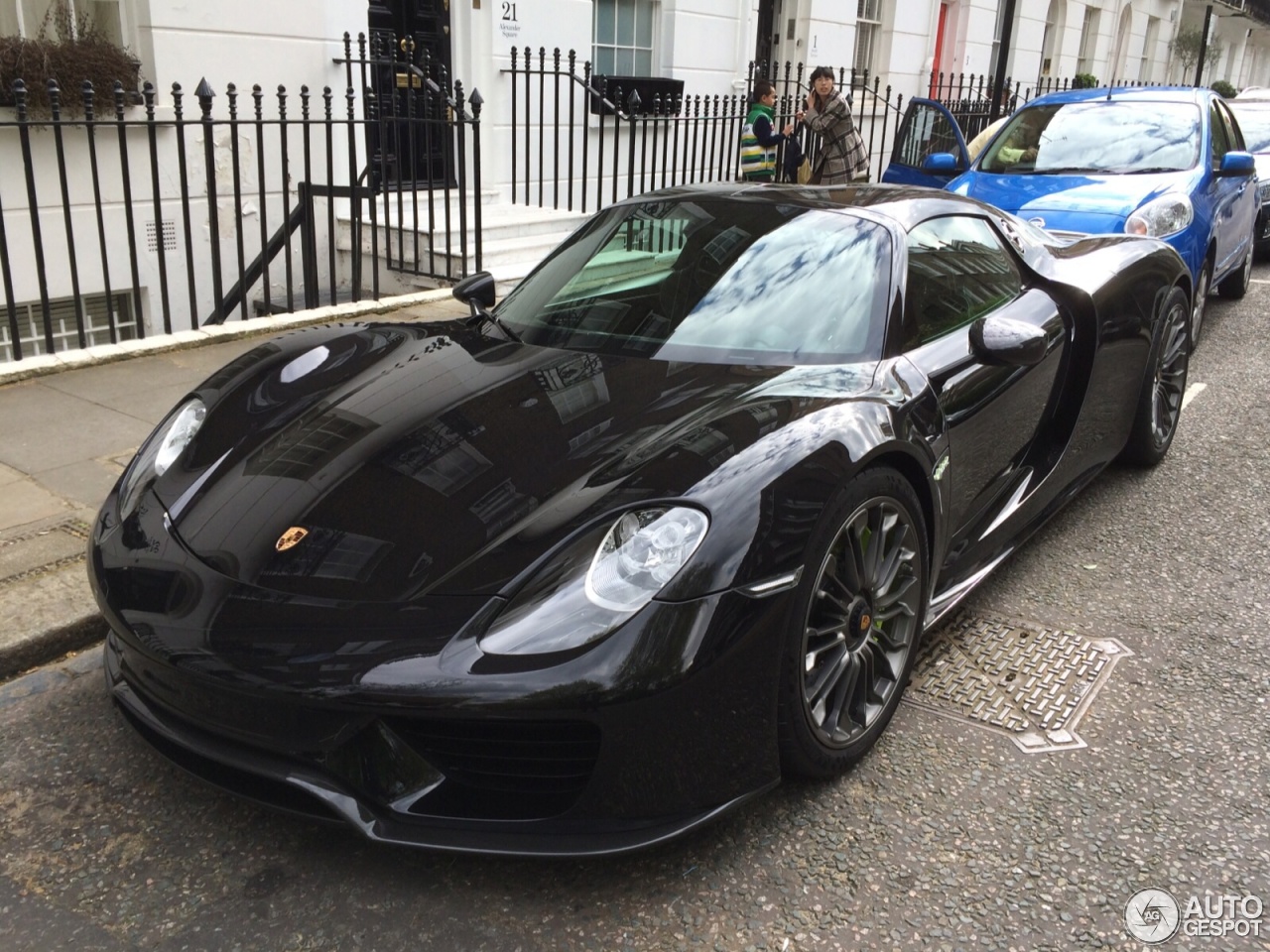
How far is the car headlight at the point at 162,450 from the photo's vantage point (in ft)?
9.25

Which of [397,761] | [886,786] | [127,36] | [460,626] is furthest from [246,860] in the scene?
[127,36]

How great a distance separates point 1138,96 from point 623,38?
5616 millimetres

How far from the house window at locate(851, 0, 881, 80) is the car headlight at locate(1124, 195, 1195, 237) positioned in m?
9.48

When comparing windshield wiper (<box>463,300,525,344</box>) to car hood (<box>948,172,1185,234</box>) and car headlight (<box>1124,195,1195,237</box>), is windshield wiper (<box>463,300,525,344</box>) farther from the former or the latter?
car headlight (<box>1124,195,1195,237</box>)

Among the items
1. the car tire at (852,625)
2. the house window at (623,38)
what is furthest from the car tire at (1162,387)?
the house window at (623,38)

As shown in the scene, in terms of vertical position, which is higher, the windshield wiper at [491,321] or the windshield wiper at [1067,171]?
the windshield wiper at [1067,171]

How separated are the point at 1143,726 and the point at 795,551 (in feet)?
4.38

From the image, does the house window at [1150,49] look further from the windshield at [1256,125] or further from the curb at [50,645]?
the curb at [50,645]

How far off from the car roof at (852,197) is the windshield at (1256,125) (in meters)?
9.65

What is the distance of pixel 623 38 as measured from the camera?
1156cm

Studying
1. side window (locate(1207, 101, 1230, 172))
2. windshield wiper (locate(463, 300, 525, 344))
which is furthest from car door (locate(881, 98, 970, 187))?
windshield wiper (locate(463, 300, 525, 344))

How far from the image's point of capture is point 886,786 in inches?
104

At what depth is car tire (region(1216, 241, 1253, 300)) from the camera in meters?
9.19

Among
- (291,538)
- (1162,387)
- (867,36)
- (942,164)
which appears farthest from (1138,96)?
(867,36)
